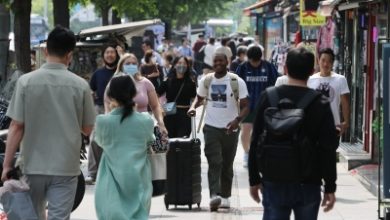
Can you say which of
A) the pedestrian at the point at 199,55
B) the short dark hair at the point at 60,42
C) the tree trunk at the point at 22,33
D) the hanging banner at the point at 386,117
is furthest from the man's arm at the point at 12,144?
the pedestrian at the point at 199,55

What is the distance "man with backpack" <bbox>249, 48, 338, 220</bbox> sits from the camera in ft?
23.1

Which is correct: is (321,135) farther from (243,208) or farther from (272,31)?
(272,31)

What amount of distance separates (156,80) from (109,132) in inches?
424

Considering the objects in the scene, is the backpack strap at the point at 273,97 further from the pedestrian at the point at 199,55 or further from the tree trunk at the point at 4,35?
the pedestrian at the point at 199,55

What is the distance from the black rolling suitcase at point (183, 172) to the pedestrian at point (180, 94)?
3.21 metres

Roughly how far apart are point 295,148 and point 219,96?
17.8ft

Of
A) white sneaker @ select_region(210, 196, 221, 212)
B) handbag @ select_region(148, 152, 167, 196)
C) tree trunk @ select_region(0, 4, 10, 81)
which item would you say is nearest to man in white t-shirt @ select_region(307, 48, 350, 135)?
white sneaker @ select_region(210, 196, 221, 212)

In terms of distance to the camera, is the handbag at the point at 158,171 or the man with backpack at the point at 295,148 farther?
the handbag at the point at 158,171

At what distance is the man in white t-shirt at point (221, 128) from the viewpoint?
12305 millimetres

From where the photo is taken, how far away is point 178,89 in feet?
51.4

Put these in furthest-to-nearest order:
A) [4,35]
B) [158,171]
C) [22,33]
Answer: [4,35], [22,33], [158,171]

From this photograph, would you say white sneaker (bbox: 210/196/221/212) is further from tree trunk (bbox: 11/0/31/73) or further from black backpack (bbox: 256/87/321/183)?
tree trunk (bbox: 11/0/31/73)

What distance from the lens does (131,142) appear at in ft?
27.9

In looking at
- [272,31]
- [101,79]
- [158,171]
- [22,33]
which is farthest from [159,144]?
[272,31]
